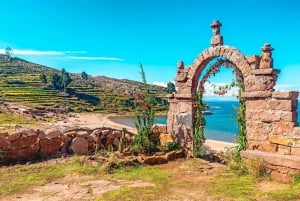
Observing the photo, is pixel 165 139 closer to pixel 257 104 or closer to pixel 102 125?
pixel 257 104

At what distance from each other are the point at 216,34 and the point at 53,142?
5291 mm

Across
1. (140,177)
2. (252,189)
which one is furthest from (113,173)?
(252,189)

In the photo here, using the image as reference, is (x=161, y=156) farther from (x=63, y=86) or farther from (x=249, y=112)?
(x=63, y=86)

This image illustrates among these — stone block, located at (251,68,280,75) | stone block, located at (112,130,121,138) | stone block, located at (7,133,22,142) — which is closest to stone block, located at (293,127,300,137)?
stone block, located at (251,68,280,75)

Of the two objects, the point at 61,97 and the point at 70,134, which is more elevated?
the point at 61,97

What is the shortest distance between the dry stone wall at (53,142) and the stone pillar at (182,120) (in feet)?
4.55

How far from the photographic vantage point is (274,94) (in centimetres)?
689

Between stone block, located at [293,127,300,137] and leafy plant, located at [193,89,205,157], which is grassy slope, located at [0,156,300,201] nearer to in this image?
leafy plant, located at [193,89,205,157]

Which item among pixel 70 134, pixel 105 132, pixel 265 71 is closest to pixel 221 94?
pixel 265 71

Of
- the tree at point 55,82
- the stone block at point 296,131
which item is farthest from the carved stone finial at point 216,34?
the tree at point 55,82

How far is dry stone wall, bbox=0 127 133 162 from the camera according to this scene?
848 cm

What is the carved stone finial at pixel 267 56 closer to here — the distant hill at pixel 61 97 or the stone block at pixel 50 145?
the stone block at pixel 50 145

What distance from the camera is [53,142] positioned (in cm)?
924

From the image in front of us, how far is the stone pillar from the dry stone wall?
4.55ft
